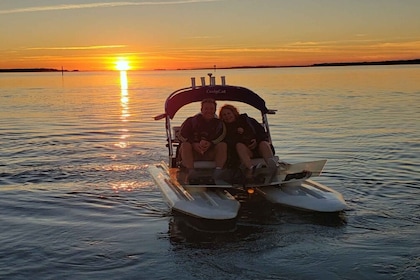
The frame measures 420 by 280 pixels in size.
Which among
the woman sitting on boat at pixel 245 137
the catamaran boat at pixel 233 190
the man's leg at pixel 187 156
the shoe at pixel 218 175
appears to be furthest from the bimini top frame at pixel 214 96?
the shoe at pixel 218 175

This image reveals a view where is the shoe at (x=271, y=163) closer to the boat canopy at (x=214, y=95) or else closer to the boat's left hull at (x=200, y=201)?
the boat's left hull at (x=200, y=201)

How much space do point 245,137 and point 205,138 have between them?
2.32 ft

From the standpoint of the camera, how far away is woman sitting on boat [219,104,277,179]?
31.6 ft

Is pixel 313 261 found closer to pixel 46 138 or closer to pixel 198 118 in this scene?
pixel 198 118

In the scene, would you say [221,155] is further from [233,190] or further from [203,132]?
[233,190]

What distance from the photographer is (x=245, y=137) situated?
983 centimetres

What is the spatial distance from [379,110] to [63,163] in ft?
52.4

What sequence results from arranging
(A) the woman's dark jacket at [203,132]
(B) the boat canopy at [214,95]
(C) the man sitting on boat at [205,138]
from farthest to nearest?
(B) the boat canopy at [214,95]
(A) the woman's dark jacket at [203,132]
(C) the man sitting on boat at [205,138]

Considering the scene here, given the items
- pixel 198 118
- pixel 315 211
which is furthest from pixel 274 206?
pixel 198 118

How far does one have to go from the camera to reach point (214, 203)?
8.46 metres

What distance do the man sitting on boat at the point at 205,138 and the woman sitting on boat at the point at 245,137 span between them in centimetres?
20

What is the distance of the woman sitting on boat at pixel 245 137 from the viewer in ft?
31.6

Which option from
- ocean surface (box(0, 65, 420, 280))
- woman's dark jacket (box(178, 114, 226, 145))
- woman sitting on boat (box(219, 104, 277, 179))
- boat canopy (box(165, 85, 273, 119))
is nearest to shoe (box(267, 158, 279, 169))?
woman sitting on boat (box(219, 104, 277, 179))

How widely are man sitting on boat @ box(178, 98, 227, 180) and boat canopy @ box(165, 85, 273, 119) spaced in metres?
1.27
